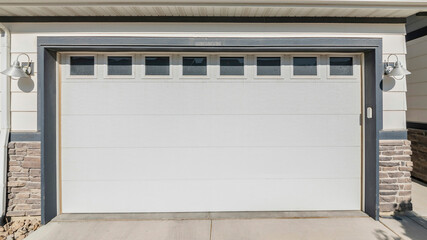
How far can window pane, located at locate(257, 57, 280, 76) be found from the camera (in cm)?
364

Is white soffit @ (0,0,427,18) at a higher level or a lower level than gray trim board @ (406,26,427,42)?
lower

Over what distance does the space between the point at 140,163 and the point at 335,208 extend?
3017 mm

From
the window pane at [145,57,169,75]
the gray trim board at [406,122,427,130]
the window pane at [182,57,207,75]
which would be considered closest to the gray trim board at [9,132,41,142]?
the window pane at [145,57,169,75]

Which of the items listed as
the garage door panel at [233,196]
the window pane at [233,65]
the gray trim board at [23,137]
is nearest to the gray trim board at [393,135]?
the garage door panel at [233,196]

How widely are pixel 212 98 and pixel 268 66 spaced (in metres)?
0.98

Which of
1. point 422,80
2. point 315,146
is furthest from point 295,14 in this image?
point 422,80

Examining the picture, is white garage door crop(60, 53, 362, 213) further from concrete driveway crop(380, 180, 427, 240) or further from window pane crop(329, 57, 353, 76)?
concrete driveway crop(380, 180, 427, 240)

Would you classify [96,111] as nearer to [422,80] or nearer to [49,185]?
[49,185]

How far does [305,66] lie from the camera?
365cm

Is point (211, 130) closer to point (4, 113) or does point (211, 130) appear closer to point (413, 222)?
point (4, 113)

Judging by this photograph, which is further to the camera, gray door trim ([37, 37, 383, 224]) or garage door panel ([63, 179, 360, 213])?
garage door panel ([63, 179, 360, 213])

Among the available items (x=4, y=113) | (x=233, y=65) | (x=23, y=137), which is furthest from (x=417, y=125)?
(x=4, y=113)

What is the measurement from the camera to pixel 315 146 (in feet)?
11.9

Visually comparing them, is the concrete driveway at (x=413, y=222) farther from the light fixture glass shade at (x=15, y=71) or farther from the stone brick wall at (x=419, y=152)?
the light fixture glass shade at (x=15, y=71)
